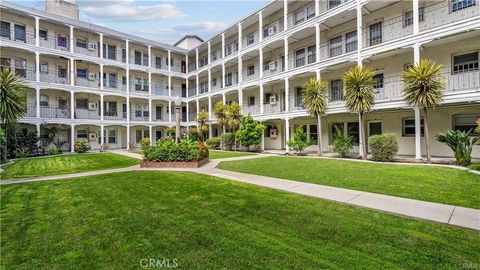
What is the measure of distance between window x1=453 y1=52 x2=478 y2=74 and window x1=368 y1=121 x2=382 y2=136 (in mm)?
5439

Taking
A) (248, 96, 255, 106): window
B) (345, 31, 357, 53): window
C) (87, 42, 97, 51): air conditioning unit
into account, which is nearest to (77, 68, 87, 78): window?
(87, 42, 97, 51): air conditioning unit

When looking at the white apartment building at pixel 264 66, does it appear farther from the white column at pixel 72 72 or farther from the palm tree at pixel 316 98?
the palm tree at pixel 316 98

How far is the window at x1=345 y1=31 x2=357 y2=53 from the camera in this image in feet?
62.7

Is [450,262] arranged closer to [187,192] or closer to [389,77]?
[187,192]

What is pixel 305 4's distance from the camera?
22.2 meters

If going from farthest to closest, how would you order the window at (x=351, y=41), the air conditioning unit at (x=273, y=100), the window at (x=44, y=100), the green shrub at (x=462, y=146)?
the window at (x=44, y=100)
the air conditioning unit at (x=273, y=100)
the window at (x=351, y=41)
the green shrub at (x=462, y=146)

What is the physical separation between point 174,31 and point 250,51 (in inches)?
902

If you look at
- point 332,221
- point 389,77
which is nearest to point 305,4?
point 389,77

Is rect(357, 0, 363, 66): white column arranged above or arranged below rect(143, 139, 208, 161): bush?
above

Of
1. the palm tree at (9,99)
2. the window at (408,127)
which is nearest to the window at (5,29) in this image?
the palm tree at (9,99)

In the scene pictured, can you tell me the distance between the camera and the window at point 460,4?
13.9 metres

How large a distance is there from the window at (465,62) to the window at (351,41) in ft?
20.3

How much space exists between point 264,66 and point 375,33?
11056 mm

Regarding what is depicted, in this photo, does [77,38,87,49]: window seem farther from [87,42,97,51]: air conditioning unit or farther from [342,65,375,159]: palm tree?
[342,65,375,159]: palm tree
